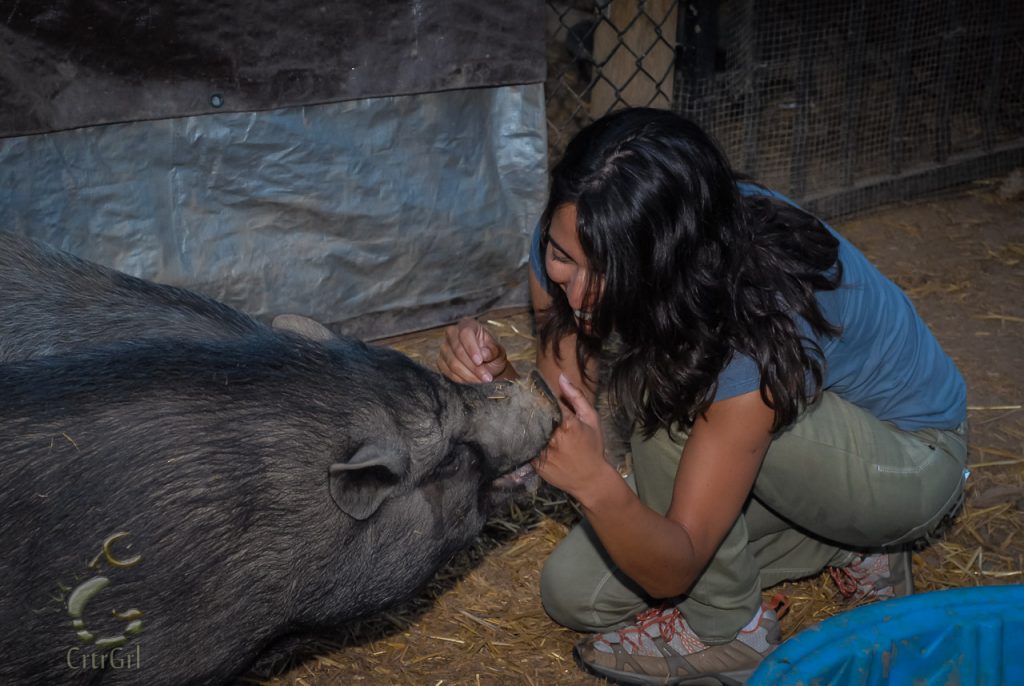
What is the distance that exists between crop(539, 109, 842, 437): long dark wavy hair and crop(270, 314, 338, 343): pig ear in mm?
599

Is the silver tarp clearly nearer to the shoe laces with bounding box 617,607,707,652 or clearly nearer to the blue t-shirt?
the blue t-shirt

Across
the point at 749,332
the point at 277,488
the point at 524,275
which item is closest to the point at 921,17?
the point at 524,275

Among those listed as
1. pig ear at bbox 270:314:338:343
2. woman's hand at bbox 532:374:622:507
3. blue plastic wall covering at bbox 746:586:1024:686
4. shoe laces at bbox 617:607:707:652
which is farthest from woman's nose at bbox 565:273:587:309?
shoe laces at bbox 617:607:707:652

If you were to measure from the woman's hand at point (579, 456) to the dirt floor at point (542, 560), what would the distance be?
2.96 ft

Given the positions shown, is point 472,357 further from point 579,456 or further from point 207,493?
point 207,493

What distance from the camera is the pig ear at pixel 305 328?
8.88 feet

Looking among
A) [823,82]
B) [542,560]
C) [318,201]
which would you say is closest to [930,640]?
[542,560]

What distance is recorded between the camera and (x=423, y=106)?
14.2ft

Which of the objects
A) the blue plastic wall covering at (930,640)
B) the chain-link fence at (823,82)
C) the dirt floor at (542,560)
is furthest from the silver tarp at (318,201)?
the blue plastic wall covering at (930,640)

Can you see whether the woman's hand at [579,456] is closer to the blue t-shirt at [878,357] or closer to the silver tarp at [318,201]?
the blue t-shirt at [878,357]

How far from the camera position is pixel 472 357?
9.86 ft

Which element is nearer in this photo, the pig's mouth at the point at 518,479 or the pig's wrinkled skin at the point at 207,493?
the pig's wrinkled skin at the point at 207,493

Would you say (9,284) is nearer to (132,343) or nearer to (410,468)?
(132,343)

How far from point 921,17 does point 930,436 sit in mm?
3574
